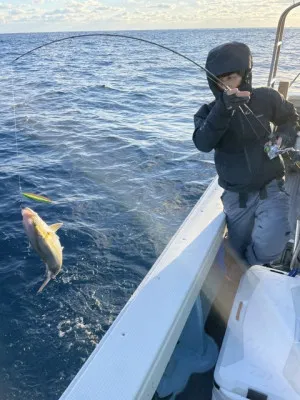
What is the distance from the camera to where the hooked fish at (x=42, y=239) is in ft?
9.66

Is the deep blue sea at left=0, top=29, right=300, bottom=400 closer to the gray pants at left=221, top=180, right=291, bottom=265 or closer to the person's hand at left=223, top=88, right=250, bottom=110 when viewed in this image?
the gray pants at left=221, top=180, right=291, bottom=265

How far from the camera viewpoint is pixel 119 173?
8391 millimetres

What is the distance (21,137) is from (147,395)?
34.2 ft

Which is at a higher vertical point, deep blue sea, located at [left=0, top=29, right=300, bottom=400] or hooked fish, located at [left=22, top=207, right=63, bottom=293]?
hooked fish, located at [left=22, top=207, right=63, bottom=293]

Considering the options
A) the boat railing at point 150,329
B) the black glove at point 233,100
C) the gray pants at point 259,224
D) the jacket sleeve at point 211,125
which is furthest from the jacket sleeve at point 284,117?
the boat railing at point 150,329

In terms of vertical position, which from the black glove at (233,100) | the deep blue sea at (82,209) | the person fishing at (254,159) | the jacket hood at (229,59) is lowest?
the deep blue sea at (82,209)

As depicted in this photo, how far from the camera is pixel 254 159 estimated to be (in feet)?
10.1

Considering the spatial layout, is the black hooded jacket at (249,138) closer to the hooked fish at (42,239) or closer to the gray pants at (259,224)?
the gray pants at (259,224)

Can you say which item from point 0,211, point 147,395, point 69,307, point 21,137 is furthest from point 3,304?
point 21,137

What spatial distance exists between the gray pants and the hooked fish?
56.9 inches

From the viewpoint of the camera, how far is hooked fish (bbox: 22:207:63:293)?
9.66 feet

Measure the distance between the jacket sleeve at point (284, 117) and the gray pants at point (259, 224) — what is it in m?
0.40

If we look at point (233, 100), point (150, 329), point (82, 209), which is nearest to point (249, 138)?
point (233, 100)

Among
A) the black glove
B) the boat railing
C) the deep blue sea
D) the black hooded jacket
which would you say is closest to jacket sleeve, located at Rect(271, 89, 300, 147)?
the black hooded jacket
